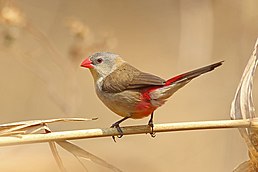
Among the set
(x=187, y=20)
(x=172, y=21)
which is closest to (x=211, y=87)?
(x=187, y=20)

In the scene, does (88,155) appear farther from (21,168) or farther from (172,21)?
(172,21)

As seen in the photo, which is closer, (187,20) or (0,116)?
(187,20)

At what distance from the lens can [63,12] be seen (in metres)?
5.97

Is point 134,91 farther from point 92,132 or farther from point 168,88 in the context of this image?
point 92,132

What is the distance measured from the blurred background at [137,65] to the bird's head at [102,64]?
67 millimetres

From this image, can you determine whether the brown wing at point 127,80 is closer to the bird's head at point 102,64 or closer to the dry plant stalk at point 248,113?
the bird's head at point 102,64

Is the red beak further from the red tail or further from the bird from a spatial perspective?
the red tail

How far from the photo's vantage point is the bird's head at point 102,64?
114 inches

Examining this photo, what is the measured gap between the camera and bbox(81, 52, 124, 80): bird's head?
290cm

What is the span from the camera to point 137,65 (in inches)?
235

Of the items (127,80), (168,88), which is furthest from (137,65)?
(168,88)

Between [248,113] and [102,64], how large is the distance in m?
1.12

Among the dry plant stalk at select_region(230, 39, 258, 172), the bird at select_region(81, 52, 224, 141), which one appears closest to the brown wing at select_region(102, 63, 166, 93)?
the bird at select_region(81, 52, 224, 141)

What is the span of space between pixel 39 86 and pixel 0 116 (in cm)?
64
